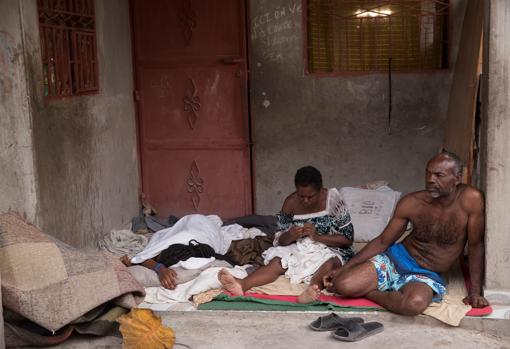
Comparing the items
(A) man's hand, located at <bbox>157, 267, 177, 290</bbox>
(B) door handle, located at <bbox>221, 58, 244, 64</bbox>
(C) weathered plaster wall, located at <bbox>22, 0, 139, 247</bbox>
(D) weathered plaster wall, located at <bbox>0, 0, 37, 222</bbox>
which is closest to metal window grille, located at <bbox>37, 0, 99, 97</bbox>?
(C) weathered plaster wall, located at <bbox>22, 0, 139, 247</bbox>

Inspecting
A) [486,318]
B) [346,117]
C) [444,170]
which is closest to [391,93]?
[346,117]

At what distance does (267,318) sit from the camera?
529 cm

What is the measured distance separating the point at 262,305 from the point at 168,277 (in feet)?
2.76

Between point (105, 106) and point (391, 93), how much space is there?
2.84m

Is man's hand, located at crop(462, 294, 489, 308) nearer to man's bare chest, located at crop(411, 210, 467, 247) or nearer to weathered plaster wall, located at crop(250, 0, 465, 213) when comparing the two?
man's bare chest, located at crop(411, 210, 467, 247)

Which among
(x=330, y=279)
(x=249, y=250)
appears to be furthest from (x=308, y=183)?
(x=249, y=250)

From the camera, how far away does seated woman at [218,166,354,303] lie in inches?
228

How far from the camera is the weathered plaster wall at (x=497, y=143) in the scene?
16.3 feet

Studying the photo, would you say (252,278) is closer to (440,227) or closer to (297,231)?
(297,231)

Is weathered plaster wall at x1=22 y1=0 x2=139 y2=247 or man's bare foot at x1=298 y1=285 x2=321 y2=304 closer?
man's bare foot at x1=298 y1=285 x2=321 y2=304

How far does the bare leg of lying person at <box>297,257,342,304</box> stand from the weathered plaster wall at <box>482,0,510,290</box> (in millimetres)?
1163

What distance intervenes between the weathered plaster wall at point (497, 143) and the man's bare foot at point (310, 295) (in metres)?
1.18

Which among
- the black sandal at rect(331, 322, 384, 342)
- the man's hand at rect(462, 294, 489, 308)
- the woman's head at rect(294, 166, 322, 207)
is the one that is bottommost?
the black sandal at rect(331, 322, 384, 342)

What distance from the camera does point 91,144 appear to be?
22.9 feet
